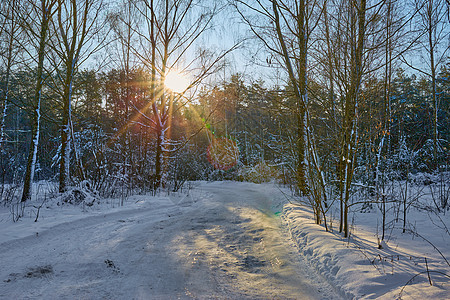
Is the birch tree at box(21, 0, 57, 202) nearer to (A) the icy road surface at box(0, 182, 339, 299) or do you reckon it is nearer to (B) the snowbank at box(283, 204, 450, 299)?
(A) the icy road surface at box(0, 182, 339, 299)

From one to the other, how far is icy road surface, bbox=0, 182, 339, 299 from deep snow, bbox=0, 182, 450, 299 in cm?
1

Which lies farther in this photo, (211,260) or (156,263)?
(211,260)

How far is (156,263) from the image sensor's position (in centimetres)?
364

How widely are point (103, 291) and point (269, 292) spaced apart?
1752 millimetres

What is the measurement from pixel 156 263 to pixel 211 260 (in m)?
0.75

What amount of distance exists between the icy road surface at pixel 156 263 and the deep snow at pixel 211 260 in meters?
0.01

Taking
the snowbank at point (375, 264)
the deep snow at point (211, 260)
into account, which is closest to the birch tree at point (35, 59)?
→ the deep snow at point (211, 260)

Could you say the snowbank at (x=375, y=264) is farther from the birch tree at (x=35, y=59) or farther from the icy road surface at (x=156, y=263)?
the birch tree at (x=35, y=59)

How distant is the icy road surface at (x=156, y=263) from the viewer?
287 cm

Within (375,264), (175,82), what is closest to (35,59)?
(175,82)

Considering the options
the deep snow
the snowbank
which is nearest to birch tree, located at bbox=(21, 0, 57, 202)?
the deep snow

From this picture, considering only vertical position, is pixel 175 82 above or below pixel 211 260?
above

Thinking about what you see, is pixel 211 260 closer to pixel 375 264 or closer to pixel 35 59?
pixel 375 264

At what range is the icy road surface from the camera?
287 centimetres
